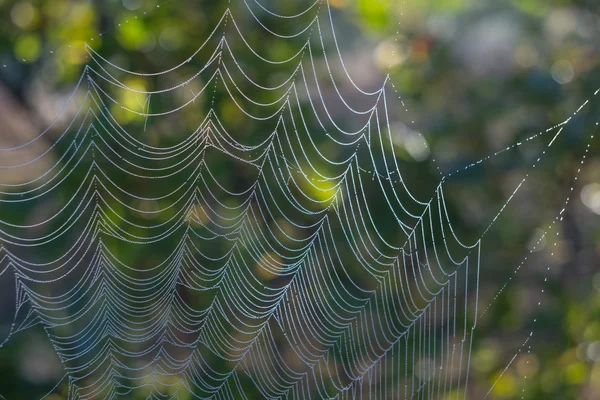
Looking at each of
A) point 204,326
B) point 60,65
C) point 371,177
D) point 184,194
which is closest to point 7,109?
point 60,65

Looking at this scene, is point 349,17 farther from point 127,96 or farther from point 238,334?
point 238,334

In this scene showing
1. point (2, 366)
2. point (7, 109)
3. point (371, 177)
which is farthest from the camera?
point (7, 109)

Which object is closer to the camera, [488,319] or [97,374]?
[97,374]

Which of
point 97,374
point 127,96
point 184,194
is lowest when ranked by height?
point 97,374

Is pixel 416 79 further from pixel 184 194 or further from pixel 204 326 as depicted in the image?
pixel 204 326

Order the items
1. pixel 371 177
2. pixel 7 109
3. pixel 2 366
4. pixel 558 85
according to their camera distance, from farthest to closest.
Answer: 1. pixel 7 109
2. pixel 558 85
3. pixel 371 177
4. pixel 2 366

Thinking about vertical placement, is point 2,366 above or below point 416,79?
below
